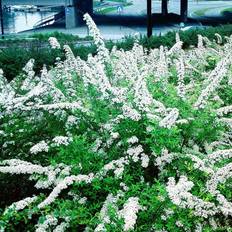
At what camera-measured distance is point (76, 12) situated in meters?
59.2

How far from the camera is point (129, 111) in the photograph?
5125 millimetres

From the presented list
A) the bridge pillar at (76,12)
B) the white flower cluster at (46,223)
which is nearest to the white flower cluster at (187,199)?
the white flower cluster at (46,223)

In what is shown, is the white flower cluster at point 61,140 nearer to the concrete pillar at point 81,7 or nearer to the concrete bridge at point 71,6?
the concrete bridge at point 71,6

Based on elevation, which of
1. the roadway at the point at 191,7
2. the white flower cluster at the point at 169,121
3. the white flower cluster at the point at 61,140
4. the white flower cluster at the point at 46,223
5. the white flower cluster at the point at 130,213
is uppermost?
the white flower cluster at the point at 169,121

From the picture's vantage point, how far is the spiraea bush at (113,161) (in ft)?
14.6

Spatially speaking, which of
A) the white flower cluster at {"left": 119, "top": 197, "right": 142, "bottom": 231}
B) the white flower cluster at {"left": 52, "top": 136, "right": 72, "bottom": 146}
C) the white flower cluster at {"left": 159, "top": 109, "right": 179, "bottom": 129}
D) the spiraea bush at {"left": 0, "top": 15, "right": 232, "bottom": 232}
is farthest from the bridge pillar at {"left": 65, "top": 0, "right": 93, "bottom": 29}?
the white flower cluster at {"left": 119, "top": 197, "right": 142, "bottom": 231}

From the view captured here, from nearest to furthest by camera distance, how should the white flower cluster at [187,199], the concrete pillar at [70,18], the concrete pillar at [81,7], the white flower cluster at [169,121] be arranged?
the white flower cluster at [187,199] → the white flower cluster at [169,121] → the concrete pillar at [70,18] → the concrete pillar at [81,7]

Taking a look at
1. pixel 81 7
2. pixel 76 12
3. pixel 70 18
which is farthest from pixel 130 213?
pixel 81 7

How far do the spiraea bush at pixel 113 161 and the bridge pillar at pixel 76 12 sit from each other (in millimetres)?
51123

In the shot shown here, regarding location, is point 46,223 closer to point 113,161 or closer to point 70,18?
point 113,161

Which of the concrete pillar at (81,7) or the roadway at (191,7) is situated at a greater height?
the concrete pillar at (81,7)

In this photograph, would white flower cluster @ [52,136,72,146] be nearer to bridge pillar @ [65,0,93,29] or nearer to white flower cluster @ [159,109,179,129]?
white flower cluster @ [159,109,179,129]

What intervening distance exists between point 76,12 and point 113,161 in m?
55.7

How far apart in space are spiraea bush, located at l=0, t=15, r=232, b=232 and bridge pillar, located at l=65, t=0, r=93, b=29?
5112 cm
